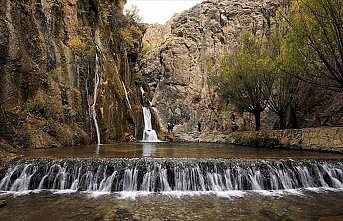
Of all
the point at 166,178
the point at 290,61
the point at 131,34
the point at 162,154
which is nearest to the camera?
the point at 166,178

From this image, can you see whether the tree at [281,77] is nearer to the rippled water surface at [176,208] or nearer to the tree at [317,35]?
the tree at [317,35]

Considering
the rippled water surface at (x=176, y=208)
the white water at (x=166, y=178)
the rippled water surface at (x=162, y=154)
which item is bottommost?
the rippled water surface at (x=176, y=208)

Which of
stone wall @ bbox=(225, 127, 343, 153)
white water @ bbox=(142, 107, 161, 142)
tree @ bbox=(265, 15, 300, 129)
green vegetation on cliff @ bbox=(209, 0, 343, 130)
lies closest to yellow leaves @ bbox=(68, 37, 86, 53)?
green vegetation on cliff @ bbox=(209, 0, 343, 130)

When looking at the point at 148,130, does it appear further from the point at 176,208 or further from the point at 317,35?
the point at 176,208

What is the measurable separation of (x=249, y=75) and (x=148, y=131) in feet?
49.7

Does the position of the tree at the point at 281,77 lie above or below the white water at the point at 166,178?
above

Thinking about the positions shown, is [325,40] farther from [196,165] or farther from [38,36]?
[38,36]

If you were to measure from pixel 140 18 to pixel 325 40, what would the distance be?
31.9 m

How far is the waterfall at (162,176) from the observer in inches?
401

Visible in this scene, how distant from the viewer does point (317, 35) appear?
50.5 feet

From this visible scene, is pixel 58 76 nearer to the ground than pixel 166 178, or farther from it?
farther from it

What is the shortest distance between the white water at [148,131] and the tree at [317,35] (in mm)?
20314

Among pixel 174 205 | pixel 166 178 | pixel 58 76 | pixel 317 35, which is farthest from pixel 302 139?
pixel 58 76

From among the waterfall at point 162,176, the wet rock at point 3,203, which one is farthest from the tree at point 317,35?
the wet rock at point 3,203
